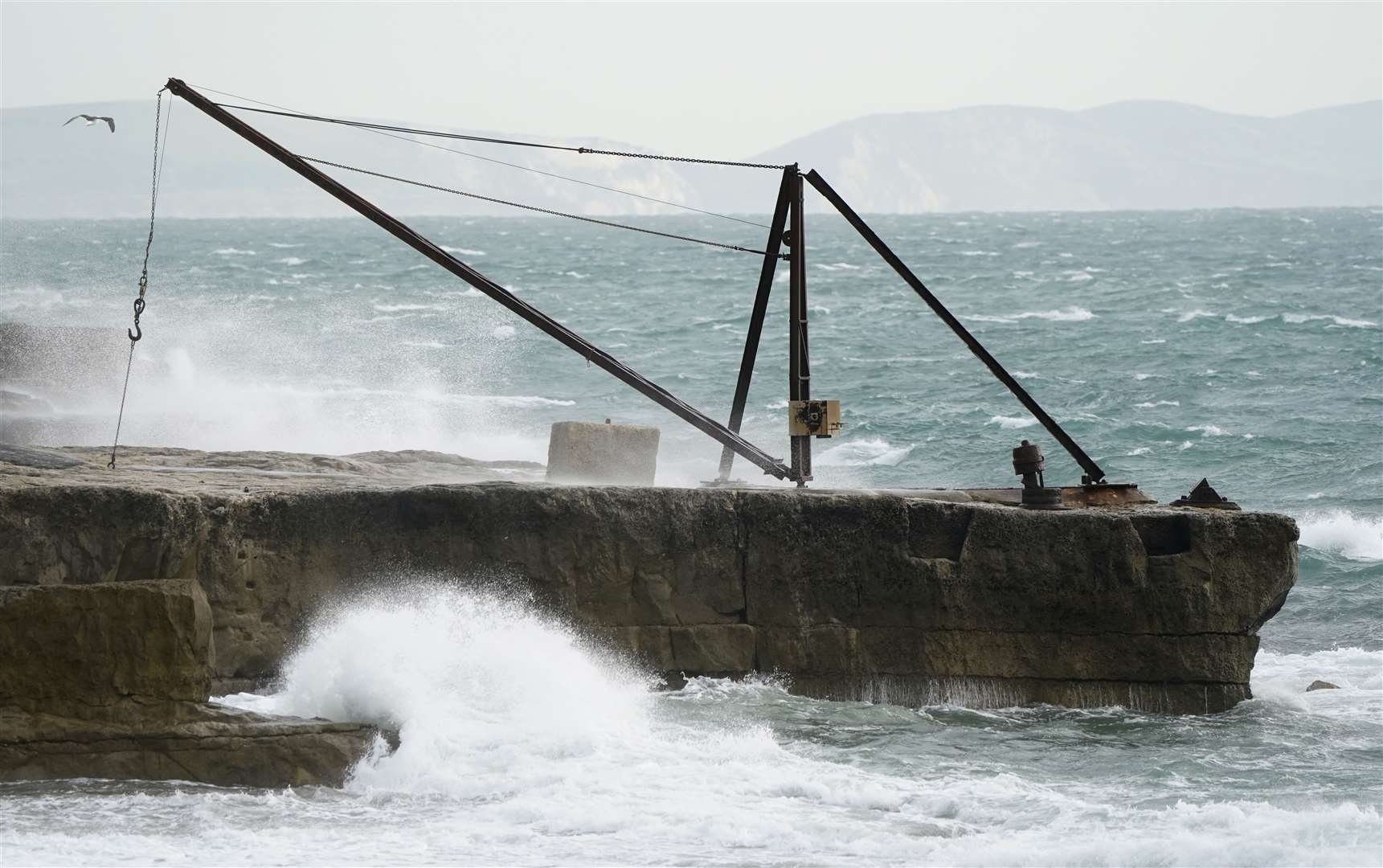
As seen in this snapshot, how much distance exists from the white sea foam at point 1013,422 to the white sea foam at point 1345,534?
663 centimetres

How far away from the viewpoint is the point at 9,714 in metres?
8.50

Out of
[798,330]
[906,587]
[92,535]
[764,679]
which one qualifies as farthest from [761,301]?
[92,535]

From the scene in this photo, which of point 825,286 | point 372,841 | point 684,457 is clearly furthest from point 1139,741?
point 825,286

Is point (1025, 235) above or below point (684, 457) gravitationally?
above

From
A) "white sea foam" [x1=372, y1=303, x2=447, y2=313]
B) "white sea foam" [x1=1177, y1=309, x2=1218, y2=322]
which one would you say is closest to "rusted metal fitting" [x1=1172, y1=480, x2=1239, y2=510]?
"white sea foam" [x1=1177, y1=309, x2=1218, y2=322]

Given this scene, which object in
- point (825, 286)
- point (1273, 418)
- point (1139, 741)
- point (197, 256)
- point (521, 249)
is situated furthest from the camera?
point (521, 249)

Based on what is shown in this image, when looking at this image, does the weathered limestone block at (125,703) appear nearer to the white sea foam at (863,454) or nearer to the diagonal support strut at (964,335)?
the diagonal support strut at (964,335)

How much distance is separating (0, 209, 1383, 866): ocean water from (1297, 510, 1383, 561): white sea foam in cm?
5

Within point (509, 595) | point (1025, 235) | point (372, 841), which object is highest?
point (1025, 235)

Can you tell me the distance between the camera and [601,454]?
11023 mm

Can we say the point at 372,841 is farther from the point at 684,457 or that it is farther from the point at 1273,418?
the point at 1273,418

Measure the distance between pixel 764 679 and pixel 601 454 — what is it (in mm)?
1981

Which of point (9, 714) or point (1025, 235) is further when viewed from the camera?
point (1025, 235)

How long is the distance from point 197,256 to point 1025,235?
146 ft
